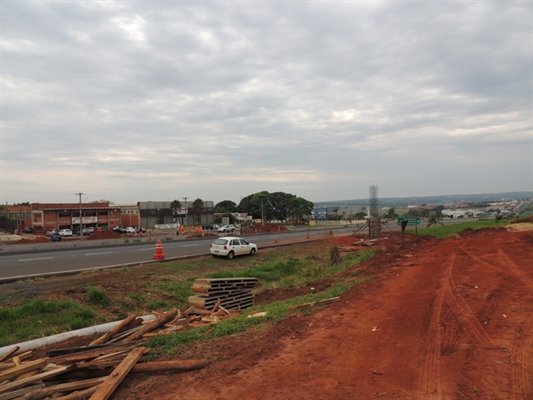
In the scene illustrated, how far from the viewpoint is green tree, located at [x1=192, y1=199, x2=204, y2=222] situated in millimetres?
98194

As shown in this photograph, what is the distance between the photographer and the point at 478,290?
10.5 metres

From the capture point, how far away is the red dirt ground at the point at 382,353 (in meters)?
5.12

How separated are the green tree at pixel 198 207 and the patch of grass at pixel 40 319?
286 ft

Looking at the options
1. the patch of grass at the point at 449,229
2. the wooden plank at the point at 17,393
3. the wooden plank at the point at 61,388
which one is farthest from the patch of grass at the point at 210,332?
the patch of grass at the point at 449,229

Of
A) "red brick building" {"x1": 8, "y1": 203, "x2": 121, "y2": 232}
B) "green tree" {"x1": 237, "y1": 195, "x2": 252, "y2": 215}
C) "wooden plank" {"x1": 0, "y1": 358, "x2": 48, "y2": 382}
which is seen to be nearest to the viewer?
"wooden plank" {"x1": 0, "y1": 358, "x2": 48, "y2": 382}

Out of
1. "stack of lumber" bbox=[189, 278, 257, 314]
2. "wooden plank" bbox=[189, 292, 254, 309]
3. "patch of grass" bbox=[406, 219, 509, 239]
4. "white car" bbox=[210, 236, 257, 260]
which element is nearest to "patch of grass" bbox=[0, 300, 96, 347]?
"wooden plank" bbox=[189, 292, 254, 309]

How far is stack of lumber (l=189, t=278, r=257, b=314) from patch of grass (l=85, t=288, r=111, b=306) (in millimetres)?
2958

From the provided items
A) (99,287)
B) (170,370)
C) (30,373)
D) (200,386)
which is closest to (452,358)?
(200,386)

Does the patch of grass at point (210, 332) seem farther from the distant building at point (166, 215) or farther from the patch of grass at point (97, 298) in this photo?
the distant building at point (166, 215)

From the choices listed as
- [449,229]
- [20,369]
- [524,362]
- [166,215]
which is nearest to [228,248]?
[20,369]

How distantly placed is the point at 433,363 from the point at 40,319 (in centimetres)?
1014

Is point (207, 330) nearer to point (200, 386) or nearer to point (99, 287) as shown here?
point (200, 386)

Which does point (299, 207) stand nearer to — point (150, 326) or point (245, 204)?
point (245, 204)

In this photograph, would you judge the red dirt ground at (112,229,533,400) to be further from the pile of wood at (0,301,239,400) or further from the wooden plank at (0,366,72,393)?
the wooden plank at (0,366,72,393)
